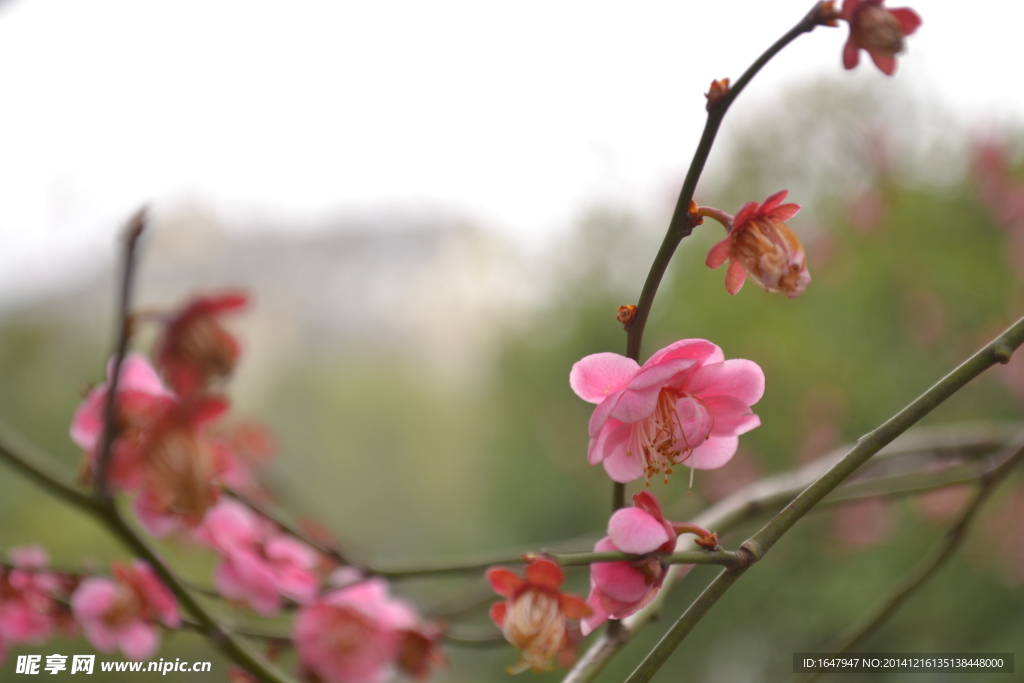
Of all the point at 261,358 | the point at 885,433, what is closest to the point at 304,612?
the point at 885,433

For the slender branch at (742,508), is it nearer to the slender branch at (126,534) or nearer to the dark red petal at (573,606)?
A: the dark red petal at (573,606)

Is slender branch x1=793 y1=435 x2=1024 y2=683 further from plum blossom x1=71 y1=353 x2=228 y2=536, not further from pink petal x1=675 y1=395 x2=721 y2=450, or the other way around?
plum blossom x1=71 y1=353 x2=228 y2=536

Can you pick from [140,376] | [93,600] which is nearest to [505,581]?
[140,376]

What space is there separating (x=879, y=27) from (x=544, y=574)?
0.24m

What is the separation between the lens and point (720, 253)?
11.4 inches

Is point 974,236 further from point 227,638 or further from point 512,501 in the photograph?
point 227,638

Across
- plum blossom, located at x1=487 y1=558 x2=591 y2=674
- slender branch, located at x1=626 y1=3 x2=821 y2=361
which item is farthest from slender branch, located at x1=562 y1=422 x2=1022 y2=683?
slender branch, located at x1=626 y1=3 x2=821 y2=361

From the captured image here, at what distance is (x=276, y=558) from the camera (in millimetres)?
534

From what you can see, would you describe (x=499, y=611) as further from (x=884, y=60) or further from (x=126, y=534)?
(x=884, y=60)

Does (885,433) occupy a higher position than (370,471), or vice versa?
(885,433)

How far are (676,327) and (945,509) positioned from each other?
2.76 ft

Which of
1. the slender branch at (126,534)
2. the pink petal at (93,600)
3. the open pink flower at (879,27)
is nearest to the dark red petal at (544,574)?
the slender branch at (126,534)

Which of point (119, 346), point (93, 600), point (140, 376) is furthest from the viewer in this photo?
point (93, 600)

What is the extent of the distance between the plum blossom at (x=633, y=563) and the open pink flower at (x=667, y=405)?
24mm
